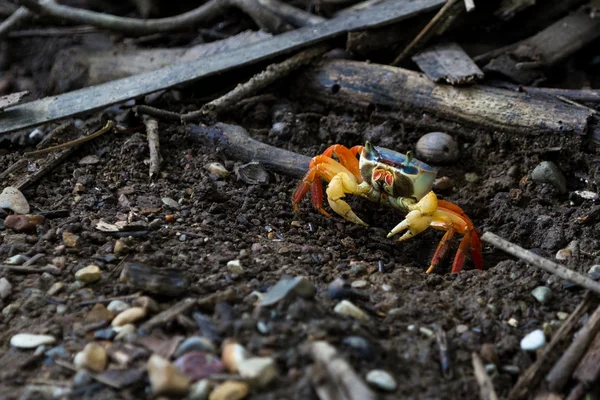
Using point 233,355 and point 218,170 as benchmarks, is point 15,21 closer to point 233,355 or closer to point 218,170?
point 218,170

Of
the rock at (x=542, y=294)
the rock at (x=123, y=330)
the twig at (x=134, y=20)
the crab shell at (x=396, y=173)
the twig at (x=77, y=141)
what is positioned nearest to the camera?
the rock at (x=123, y=330)

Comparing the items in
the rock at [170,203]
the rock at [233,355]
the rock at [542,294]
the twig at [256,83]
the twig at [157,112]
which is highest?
the twig at [256,83]

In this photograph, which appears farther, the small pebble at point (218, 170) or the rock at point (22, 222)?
the small pebble at point (218, 170)

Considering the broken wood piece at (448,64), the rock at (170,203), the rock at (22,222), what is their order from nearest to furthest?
the rock at (22,222), the rock at (170,203), the broken wood piece at (448,64)

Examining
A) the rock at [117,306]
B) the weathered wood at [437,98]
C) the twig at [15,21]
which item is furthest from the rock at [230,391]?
the twig at [15,21]

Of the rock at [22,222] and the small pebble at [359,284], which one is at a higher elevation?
the rock at [22,222]

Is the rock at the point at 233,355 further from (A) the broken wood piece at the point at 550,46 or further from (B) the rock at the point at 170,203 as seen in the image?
(A) the broken wood piece at the point at 550,46

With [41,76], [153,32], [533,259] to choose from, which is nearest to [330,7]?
[153,32]
